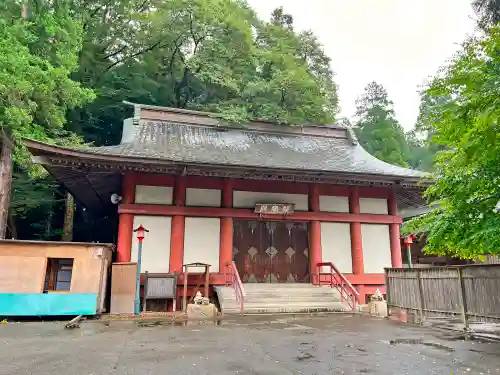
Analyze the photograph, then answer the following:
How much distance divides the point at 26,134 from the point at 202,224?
6.74 metres

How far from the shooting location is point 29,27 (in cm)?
1410

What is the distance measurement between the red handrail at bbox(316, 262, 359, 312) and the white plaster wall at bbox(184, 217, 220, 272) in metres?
3.63

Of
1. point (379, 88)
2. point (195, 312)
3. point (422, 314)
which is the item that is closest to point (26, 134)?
point (195, 312)

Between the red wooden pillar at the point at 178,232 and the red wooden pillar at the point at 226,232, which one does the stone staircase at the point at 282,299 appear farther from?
the red wooden pillar at the point at 178,232

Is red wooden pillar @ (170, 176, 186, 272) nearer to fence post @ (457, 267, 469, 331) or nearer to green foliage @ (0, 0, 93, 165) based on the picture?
green foliage @ (0, 0, 93, 165)

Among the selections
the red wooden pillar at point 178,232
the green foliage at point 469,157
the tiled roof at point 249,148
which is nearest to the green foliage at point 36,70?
the tiled roof at point 249,148

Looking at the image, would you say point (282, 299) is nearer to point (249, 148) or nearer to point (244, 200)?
point (244, 200)

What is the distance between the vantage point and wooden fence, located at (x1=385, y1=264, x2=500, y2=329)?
6.63 meters

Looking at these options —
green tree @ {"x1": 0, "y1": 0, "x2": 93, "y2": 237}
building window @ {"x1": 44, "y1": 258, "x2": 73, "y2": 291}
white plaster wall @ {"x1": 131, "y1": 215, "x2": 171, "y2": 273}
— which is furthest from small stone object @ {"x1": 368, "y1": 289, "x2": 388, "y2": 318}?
green tree @ {"x1": 0, "y1": 0, "x2": 93, "y2": 237}

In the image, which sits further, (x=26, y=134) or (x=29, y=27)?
(x=29, y=27)

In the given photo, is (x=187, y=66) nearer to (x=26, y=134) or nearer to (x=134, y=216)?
(x=26, y=134)

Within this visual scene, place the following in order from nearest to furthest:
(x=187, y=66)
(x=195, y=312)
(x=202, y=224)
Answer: (x=195, y=312) → (x=202, y=224) → (x=187, y=66)

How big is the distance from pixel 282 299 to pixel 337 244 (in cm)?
337

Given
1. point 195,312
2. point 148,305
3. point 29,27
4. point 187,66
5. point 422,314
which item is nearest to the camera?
point 422,314
